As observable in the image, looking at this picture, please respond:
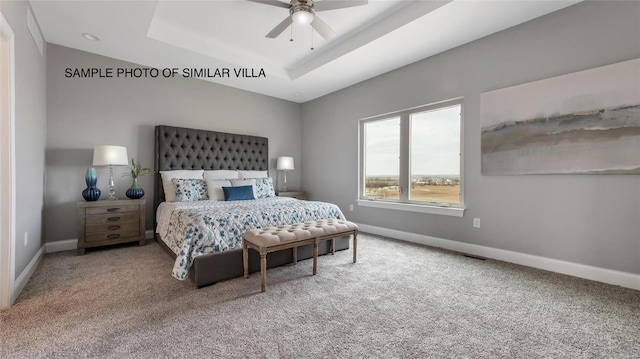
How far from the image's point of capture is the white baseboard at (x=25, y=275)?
6.95ft

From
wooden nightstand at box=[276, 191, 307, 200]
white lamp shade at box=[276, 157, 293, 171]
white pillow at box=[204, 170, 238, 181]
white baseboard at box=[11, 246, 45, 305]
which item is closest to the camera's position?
white baseboard at box=[11, 246, 45, 305]

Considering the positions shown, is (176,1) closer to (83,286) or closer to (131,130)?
(131,130)

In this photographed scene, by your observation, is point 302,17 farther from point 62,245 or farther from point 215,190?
point 62,245

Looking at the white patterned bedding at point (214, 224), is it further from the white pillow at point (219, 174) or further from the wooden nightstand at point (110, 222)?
the white pillow at point (219, 174)

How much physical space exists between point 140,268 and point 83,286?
508mm

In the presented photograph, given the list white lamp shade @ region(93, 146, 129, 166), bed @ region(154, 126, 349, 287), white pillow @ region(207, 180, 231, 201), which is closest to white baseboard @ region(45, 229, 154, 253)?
bed @ region(154, 126, 349, 287)

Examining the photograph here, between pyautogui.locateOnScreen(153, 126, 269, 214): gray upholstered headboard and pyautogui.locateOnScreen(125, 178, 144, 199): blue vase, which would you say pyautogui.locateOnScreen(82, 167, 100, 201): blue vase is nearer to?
pyautogui.locateOnScreen(125, 178, 144, 199): blue vase

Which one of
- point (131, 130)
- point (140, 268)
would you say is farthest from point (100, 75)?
point (140, 268)

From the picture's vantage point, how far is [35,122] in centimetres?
283

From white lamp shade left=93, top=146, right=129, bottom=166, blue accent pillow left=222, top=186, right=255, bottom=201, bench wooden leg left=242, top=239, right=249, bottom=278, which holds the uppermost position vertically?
white lamp shade left=93, top=146, right=129, bottom=166

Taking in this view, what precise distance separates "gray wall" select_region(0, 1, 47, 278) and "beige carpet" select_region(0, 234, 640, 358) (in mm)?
487

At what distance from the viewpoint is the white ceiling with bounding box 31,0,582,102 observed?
2.72 metres

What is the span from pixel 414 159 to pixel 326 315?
2894 mm

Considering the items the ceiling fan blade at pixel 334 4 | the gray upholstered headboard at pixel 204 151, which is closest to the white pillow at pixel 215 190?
the gray upholstered headboard at pixel 204 151
